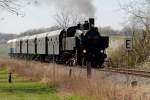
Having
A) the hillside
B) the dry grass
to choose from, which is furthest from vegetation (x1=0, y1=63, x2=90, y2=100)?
the hillside

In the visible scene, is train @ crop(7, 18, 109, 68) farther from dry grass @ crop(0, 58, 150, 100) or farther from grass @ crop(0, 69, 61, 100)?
grass @ crop(0, 69, 61, 100)

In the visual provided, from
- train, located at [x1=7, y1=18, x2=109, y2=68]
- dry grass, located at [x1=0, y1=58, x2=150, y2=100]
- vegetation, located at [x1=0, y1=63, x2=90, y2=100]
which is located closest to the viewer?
dry grass, located at [x1=0, y1=58, x2=150, y2=100]

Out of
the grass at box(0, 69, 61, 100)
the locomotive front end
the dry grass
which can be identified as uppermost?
the locomotive front end

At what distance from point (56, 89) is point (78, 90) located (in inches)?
109

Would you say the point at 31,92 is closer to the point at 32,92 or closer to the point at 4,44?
the point at 32,92

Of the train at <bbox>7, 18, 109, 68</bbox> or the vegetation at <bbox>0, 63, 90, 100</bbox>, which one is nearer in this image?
the vegetation at <bbox>0, 63, 90, 100</bbox>

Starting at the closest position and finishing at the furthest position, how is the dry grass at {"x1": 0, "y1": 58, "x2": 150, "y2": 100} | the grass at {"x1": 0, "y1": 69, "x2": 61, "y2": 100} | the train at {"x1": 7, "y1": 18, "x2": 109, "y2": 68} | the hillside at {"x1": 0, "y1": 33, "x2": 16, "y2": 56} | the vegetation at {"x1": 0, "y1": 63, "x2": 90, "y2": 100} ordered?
the dry grass at {"x1": 0, "y1": 58, "x2": 150, "y2": 100} < the vegetation at {"x1": 0, "y1": 63, "x2": 90, "y2": 100} < the grass at {"x1": 0, "y1": 69, "x2": 61, "y2": 100} < the train at {"x1": 7, "y1": 18, "x2": 109, "y2": 68} < the hillside at {"x1": 0, "y1": 33, "x2": 16, "y2": 56}

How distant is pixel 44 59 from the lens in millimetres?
43781

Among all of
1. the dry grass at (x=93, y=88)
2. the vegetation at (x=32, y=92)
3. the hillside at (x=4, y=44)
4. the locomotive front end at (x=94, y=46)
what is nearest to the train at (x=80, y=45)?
the locomotive front end at (x=94, y=46)

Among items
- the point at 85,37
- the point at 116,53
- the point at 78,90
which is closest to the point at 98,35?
the point at 85,37

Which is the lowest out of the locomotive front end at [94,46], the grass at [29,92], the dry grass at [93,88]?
the grass at [29,92]

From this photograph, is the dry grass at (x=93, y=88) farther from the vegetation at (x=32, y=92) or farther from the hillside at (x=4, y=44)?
the hillside at (x=4, y=44)

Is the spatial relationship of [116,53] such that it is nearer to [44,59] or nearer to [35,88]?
[44,59]

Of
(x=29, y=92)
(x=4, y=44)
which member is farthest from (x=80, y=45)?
(x=4, y=44)
